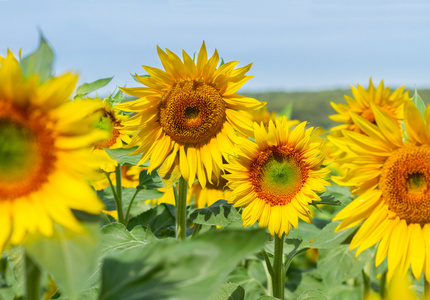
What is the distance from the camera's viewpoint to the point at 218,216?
6.27 ft

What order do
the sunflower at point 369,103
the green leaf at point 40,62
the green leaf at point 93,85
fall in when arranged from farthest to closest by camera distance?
the sunflower at point 369,103 → the green leaf at point 93,85 → the green leaf at point 40,62

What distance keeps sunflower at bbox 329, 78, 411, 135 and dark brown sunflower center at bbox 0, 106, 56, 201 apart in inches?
86.8

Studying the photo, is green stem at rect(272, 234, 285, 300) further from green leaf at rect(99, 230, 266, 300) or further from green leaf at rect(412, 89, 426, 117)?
green leaf at rect(99, 230, 266, 300)

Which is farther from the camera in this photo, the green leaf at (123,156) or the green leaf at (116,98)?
the green leaf at (116,98)

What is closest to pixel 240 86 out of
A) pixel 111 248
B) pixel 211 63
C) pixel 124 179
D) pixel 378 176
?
pixel 211 63

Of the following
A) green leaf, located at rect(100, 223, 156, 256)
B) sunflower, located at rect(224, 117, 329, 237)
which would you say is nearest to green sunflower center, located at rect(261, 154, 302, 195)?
sunflower, located at rect(224, 117, 329, 237)

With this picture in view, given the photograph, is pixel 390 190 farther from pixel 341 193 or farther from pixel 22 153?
pixel 22 153

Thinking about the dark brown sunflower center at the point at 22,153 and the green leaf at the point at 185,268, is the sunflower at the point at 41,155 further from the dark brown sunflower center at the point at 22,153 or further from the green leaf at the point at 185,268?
the green leaf at the point at 185,268

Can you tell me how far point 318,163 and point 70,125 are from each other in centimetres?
127

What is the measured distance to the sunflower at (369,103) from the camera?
2.88 meters

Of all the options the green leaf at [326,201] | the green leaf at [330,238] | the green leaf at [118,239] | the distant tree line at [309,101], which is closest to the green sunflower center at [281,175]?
the green leaf at [326,201]

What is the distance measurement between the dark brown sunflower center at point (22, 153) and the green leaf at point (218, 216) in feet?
3.36

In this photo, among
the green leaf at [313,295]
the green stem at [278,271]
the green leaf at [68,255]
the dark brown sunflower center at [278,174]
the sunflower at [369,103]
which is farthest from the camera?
the sunflower at [369,103]

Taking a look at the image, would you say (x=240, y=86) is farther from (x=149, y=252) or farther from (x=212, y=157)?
(x=149, y=252)
